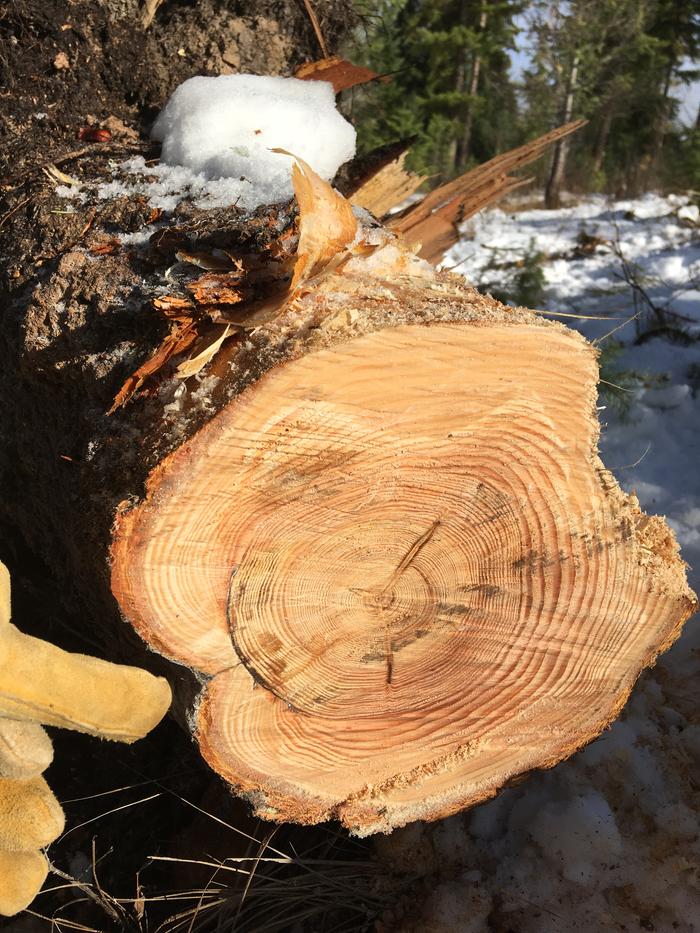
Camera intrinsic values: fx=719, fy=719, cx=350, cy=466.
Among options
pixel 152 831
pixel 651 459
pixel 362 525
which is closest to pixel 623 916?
pixel 362 525

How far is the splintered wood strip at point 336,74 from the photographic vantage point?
7.52ft

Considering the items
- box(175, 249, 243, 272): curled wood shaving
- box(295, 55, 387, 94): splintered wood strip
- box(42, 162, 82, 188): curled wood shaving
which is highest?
box(295, 55, 387, 94): splintered wood strip

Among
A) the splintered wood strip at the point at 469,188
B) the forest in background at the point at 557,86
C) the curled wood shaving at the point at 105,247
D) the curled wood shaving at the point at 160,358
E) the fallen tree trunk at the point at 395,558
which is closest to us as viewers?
the fallen tree trunk at the point at 395,558

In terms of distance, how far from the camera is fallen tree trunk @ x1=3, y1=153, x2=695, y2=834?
4.12 feet

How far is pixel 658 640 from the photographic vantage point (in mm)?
1674

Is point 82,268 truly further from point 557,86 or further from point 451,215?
point 557,86

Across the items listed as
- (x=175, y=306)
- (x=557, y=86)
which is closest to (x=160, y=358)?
(x=175, y=306)

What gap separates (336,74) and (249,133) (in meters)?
0.65

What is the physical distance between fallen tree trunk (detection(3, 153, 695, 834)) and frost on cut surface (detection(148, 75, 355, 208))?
209mm

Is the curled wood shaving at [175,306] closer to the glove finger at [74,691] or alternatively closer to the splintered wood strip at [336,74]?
the glove finger at [74,691]

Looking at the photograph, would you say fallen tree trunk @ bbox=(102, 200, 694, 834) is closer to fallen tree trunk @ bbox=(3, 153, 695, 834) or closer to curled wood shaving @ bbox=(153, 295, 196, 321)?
fallen tree trunk @ bbox=(3, 153, 695, 834)

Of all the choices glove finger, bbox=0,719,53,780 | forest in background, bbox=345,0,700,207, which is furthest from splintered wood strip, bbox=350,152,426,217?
forest in background, bbox=345,0,700,207

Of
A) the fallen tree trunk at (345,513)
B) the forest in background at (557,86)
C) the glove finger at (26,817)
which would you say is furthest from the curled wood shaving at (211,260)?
the forest in background at (557,86)

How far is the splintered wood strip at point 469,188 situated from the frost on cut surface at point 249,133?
1.00 ft
